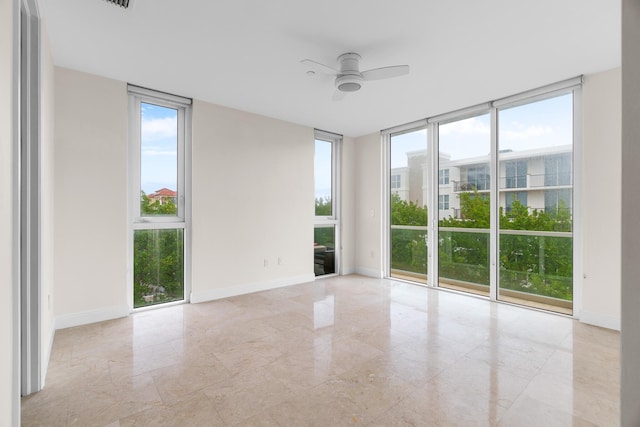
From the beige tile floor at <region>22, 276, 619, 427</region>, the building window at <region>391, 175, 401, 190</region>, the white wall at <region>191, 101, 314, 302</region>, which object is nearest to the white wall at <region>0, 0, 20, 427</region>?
the beige tile floor at <region>22, 276, 619, 427</region>

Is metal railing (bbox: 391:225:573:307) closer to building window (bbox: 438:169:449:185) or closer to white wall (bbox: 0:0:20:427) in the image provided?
building window (bbox: 438:169:449:185)

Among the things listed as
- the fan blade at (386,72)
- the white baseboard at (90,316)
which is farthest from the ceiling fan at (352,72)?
the white baseboard at (90,316)

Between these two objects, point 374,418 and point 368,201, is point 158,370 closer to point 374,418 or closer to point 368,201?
point 374,418

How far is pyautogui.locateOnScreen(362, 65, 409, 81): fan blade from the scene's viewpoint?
109 inches

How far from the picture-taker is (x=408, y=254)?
5.49 metres

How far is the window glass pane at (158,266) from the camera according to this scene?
153 inches

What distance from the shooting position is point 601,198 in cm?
336

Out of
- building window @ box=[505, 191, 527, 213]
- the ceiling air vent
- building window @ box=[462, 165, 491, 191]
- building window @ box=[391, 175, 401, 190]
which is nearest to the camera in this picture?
the ceiling air vent

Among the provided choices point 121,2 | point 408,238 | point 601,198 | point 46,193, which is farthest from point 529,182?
point 46,193

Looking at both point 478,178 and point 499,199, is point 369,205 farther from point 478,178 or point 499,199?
point 499,199

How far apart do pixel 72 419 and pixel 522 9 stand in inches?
159

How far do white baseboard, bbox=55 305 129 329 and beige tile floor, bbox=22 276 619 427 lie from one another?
0.37 ft

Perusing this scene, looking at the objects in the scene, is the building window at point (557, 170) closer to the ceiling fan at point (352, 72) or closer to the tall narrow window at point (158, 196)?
the ceiling fan at point (352, 72)

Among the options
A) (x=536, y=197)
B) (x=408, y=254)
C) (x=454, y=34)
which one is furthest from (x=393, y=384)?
(x=408, y=254)
